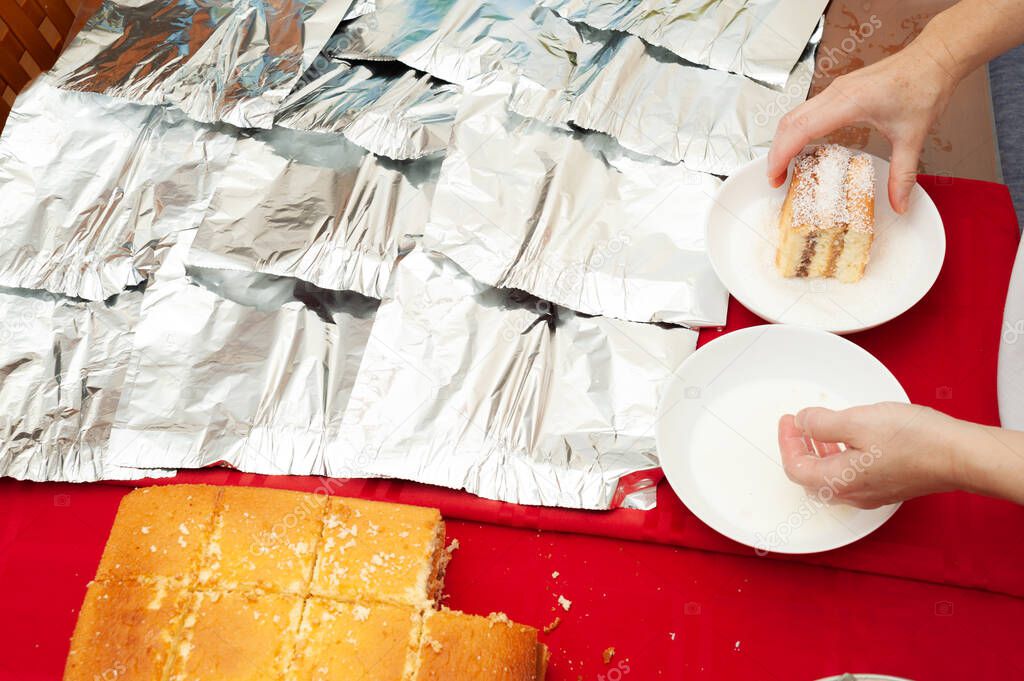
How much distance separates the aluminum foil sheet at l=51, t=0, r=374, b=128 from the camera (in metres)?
1.92

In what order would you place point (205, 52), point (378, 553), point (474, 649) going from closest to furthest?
point (474, 649) → point (378, 553) → point (205, 52)

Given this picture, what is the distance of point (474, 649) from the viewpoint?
4.29ft

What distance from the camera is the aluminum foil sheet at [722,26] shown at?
6.15ft

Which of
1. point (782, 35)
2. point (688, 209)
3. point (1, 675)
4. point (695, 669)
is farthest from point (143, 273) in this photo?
point (782, 35)

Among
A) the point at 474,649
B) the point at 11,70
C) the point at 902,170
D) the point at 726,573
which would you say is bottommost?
the point at 726,573

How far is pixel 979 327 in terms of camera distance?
1.64 meters

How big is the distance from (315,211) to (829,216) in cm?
112

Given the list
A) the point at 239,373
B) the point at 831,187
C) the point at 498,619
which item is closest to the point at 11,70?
the point at 239,373

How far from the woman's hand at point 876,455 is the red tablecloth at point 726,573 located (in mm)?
223

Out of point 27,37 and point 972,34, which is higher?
point 27,37

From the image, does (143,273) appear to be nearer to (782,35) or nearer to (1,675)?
(1,675)

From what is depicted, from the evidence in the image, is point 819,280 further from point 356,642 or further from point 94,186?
point 94,186

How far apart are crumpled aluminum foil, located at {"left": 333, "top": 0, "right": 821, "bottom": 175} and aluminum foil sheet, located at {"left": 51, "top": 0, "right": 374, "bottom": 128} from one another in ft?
0.39

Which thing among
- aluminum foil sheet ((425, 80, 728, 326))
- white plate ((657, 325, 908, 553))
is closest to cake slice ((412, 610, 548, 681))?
white plate ((657, 325, 908, 553))
